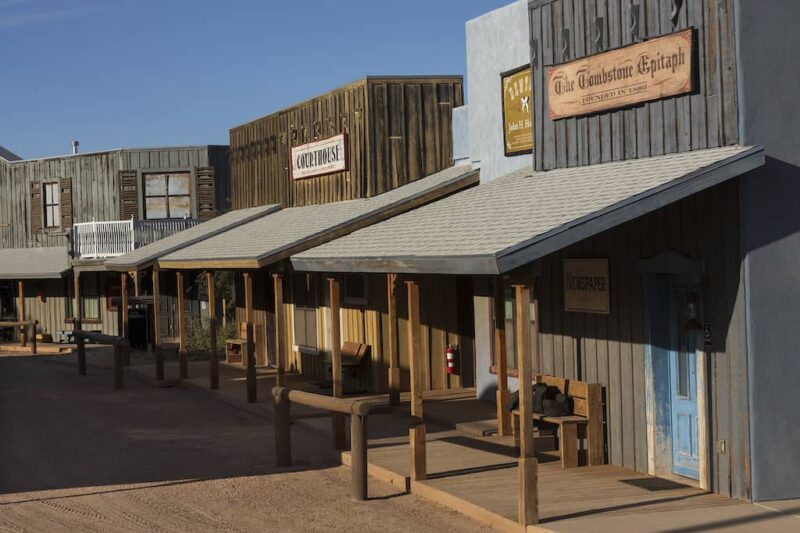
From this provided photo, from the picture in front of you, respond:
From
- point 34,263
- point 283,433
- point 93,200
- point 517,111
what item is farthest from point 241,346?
point 34,263

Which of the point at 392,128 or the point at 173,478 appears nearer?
the point at 173,478

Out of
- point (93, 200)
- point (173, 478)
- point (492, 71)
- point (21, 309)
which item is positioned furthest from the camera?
point (21, 309)

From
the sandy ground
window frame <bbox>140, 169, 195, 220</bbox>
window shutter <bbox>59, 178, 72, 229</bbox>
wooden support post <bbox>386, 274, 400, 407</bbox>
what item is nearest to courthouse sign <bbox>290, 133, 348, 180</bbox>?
wooden support post <bbox>386, 274, 400, 407</bbox>

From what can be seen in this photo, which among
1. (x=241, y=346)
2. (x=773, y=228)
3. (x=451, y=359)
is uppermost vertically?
(x=773, y=228)

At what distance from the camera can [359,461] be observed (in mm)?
11578

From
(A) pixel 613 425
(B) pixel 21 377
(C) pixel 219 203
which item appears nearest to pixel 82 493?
(A) pixel 613 425

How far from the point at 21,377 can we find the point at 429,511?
1640 cm

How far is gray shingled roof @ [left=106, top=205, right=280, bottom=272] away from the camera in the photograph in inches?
955

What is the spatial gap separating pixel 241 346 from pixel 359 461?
14.6 m

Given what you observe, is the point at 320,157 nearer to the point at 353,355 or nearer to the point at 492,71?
the point at 353,355

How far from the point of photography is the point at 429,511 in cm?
1102

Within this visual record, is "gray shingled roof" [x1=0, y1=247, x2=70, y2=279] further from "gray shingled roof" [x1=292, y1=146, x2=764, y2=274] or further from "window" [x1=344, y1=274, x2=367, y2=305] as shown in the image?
"gray shingled roof" [x1=292, y1=146, x2=764, y2=274]

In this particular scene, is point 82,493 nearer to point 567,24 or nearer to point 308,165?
point 567,24

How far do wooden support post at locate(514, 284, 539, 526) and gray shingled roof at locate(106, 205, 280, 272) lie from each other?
1496cm
